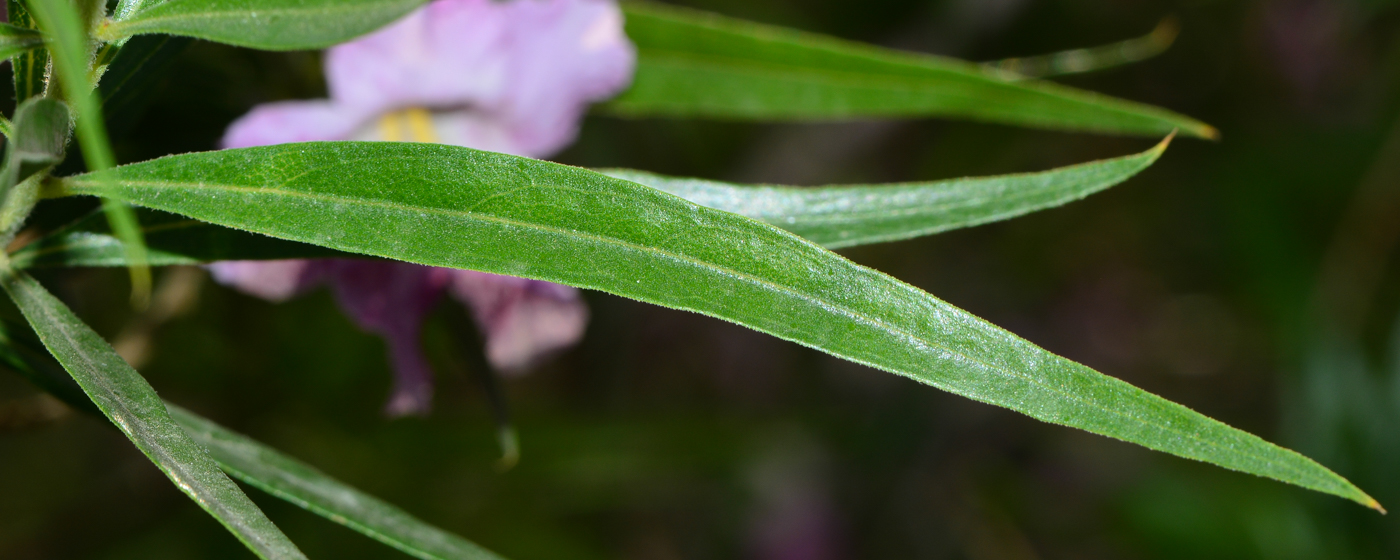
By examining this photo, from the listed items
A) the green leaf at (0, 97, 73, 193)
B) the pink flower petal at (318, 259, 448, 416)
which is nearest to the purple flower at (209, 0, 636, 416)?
the pink flower petal at (318, 259, 448, 416)

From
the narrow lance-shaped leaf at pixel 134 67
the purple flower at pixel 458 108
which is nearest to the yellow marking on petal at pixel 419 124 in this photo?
the purple flower at pixel 458 108

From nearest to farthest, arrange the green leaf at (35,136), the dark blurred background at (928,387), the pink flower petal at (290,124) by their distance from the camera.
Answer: the green leaf at (35,136) < the pink flower petal at (290,124) < the dark blurred background at (928,387)

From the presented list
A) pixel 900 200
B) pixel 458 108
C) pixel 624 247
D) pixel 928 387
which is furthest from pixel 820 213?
pixel 928 387

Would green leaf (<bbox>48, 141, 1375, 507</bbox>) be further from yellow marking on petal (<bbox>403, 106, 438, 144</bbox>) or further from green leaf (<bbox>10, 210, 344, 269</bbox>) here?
yellow marking on petal (<bbox>403, 106, 438, 144</bbox>)

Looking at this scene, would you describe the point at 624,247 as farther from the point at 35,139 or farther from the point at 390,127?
the point at 390,127

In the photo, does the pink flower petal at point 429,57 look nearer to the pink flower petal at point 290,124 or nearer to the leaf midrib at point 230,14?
the pink flower petal at point 290,124
